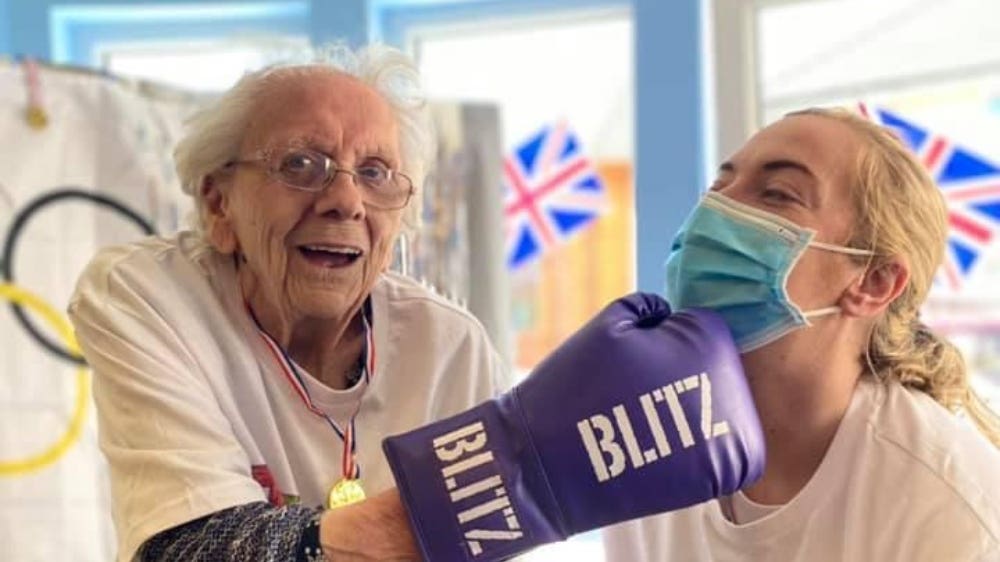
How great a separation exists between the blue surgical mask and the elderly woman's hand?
1.40 ft

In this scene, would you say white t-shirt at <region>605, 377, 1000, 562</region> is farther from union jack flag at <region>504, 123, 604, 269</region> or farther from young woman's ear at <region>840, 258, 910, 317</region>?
union jack flag at <region>504, 123, 604, 269</region>

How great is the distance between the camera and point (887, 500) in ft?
3.79

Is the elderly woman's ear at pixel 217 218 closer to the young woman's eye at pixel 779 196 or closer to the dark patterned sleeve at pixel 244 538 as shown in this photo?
the dark patterned sleeve at pixel 244 538

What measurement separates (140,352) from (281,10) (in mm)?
2059

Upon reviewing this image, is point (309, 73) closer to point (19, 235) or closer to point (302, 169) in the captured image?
point (302, 169)

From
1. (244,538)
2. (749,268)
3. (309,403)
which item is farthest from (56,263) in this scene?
(749,268)

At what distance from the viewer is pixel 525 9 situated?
9.82 ft

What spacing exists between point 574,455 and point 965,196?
6.33 feet

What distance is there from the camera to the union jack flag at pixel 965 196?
2564 mm

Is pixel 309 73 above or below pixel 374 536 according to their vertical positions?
above

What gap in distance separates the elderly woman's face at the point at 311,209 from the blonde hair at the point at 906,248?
53cm

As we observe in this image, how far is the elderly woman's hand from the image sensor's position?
40.3 inches

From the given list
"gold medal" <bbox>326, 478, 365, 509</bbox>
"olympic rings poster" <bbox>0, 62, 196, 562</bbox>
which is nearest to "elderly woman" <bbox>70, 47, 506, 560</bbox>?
"gold medal" <bbox>326, 478, 365, 509</bbox>

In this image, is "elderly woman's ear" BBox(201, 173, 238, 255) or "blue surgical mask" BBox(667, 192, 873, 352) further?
"elderly woman's ear" BBox(201, 173, 238, 255)
